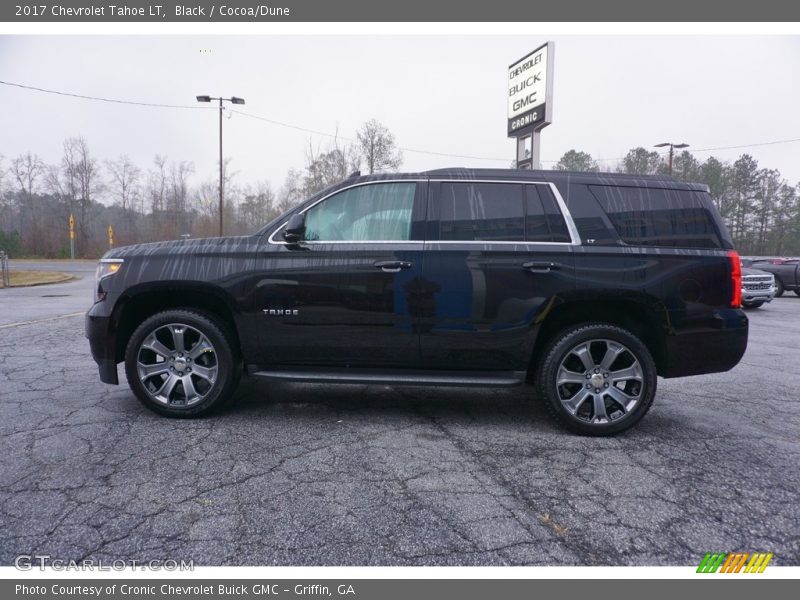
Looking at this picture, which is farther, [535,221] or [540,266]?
[535,221]

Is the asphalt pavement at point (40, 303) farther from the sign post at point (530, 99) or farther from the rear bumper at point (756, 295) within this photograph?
the rear bumper at point (756, 295)

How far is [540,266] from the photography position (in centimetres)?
361

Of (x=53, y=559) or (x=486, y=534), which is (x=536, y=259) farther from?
(x=53, y=559)

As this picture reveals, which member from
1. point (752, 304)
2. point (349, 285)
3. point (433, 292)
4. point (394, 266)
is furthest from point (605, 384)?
point (752, 304)

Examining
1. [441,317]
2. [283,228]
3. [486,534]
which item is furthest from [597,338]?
[283,228]

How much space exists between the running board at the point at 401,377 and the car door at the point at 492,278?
0.06m

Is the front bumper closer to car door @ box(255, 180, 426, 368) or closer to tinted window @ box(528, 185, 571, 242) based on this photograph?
tinted window @ box(528, 185, 571, 242)

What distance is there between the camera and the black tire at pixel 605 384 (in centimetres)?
357

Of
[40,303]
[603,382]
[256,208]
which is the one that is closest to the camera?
[603,382]

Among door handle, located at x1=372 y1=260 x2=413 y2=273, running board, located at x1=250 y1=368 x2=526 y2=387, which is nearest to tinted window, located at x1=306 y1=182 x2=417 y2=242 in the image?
door handle, located at x1=372 y1=260 x2=413 y2=273

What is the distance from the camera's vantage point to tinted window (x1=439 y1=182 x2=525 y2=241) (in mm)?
3719

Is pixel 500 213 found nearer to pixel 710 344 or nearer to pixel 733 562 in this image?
pixel 710 344

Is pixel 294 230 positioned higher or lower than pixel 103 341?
higher

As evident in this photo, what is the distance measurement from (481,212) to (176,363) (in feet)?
8.51
